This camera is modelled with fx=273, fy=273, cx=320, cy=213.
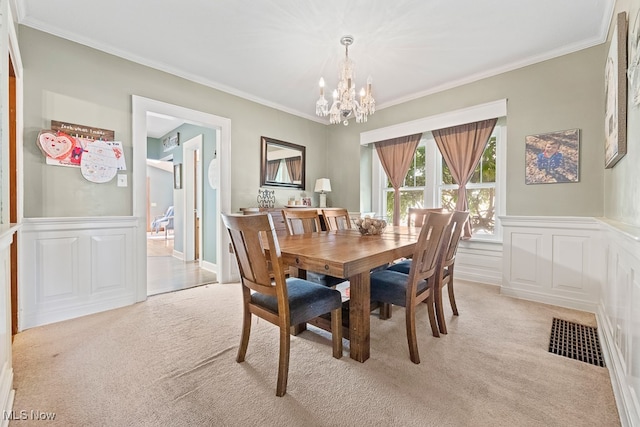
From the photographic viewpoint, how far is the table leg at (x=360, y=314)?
1740mm

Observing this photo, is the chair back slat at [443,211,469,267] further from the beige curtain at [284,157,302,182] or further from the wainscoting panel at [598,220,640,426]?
the beige curtain at [284,157,302,182]

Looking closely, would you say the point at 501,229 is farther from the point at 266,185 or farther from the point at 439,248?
the point at 266,185

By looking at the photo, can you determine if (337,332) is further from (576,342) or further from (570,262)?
(570,262)

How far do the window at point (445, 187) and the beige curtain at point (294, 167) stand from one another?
130 cm

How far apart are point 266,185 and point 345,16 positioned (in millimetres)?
2473

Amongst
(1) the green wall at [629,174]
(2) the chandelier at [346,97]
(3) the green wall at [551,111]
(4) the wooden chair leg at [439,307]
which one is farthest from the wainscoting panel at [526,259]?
(2) the chandelier at [346,97]

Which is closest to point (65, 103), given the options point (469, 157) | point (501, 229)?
point (469, 157)

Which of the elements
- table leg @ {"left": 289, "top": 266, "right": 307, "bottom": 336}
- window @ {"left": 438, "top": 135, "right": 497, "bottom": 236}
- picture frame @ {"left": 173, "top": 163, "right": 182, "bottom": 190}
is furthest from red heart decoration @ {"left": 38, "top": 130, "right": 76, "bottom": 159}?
window @ {"left": 438, "top": 135, "right": 497, "bottom": 236}

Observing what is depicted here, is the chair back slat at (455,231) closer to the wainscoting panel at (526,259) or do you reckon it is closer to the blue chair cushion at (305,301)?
the blue chair cushion at (305,301)

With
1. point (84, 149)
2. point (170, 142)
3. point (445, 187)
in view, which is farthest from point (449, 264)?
point (170, 142)

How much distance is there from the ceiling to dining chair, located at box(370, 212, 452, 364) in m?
1.71

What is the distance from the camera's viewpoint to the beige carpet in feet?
4.33

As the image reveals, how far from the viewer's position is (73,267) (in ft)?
8.26

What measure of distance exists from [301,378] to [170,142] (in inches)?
218
